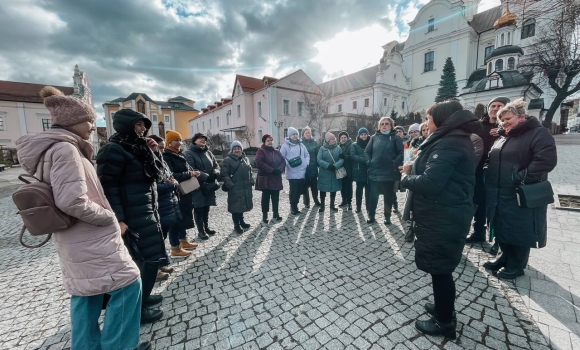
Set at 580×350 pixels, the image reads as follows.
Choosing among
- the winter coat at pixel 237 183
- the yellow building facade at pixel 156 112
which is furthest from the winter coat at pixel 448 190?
the yellow building facade at pixel 156 112

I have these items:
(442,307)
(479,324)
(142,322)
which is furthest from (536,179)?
(142,322)

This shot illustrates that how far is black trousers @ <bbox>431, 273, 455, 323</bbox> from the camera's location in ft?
6.63

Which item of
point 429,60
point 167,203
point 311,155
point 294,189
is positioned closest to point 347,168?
point 311,155

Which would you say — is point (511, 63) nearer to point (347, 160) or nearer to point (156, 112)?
point (347, 160)

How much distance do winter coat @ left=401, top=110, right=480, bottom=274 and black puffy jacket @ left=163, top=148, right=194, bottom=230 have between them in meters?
3.16

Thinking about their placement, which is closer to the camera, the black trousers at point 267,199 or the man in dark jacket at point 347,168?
the black trousers at point 267,199

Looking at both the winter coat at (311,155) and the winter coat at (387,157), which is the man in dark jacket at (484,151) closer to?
the winter coat at (387,157)

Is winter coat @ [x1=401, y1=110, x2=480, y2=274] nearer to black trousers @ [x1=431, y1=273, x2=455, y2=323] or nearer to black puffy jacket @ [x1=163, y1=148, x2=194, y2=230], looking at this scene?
black trousers @ [x1=431, y1=273, x2=455, y2=323]

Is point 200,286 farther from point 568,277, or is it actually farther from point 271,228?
point 568,277

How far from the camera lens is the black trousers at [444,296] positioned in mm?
2020

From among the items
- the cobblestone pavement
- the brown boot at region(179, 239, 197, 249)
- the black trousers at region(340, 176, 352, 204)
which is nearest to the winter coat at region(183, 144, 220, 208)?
the brown boot at region(179, 239, 197, 249)

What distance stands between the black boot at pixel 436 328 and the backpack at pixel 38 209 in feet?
9.52

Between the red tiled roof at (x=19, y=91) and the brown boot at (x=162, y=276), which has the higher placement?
the red tiled roof at (x=19, y=91)

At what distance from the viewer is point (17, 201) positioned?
134cm
